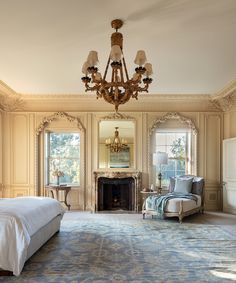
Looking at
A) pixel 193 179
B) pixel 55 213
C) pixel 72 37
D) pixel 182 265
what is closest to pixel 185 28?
pixel 72 37

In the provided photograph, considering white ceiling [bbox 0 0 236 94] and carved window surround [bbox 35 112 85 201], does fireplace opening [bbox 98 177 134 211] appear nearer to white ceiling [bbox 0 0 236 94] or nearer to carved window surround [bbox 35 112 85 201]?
carved window surround [bbox 35 112 85 201]

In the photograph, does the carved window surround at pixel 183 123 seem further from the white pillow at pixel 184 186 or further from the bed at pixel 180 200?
the white pillow at pixel 184 186

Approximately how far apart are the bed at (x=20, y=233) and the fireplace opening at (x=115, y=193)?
3.47 meters

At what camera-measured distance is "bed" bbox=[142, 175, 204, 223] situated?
607 centimetres

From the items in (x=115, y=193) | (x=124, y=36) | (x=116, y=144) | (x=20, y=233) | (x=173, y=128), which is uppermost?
(x=124, y=36)

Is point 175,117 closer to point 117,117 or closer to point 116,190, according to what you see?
point 117,117

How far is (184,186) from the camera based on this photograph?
692 cm

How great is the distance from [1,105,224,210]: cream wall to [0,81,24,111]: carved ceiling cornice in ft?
0.53

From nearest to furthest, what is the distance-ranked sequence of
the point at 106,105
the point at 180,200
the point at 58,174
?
the point at 180,200 → the point at 58,174 → the point at 106,105

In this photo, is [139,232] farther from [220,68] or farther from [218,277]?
[220,68]

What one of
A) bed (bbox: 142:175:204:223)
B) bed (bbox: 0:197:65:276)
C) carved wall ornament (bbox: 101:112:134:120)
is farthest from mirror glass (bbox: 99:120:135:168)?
bed (bbox: 0:197:65:276)

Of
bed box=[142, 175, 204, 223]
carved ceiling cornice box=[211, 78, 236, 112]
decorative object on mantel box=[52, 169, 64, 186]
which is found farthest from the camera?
decorative object on mantel box=[52, 169, 64, 186]

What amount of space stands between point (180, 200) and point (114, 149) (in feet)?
7.91

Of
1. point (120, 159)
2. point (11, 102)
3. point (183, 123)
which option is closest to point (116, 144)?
point (120, 159)
